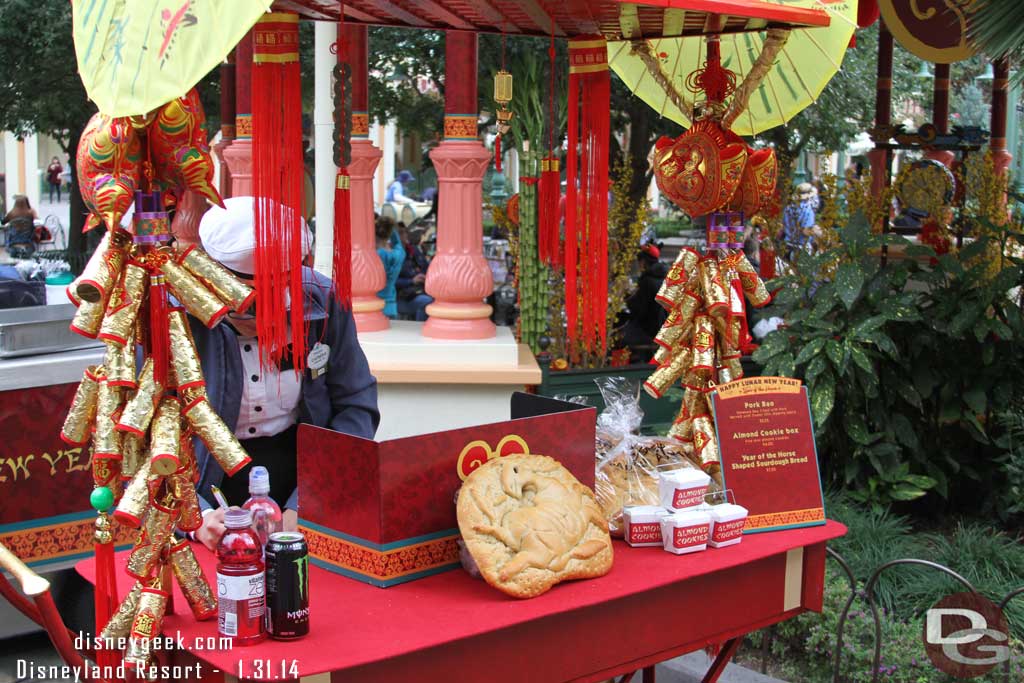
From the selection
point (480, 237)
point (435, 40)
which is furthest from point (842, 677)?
point (435, 40)

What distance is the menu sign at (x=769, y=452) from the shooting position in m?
3.09

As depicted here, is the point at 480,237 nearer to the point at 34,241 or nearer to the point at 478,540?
the point at 478,540

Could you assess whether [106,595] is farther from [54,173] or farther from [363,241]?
[54,173]

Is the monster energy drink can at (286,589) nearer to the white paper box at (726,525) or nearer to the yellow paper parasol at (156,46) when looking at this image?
the yellow paper parasol at (156,46)

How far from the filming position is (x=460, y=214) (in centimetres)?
594

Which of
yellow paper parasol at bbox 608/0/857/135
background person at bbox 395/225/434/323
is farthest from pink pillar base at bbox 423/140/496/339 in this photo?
background person at bbox 395/225/434/323

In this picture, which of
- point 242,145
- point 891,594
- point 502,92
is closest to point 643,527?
point 502,92

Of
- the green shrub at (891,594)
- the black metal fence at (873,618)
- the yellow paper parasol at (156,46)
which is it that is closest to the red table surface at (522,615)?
the black metal fence at (873,618)

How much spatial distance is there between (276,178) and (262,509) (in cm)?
72

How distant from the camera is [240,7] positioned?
2.04m

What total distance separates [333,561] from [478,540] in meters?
0.37

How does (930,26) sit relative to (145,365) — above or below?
above

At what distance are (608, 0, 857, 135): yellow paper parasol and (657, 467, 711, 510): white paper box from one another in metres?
1.42

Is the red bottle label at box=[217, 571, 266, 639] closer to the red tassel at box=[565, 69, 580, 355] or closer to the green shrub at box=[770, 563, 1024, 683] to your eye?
the red tassel at box=[565, 69, 580, 355]
